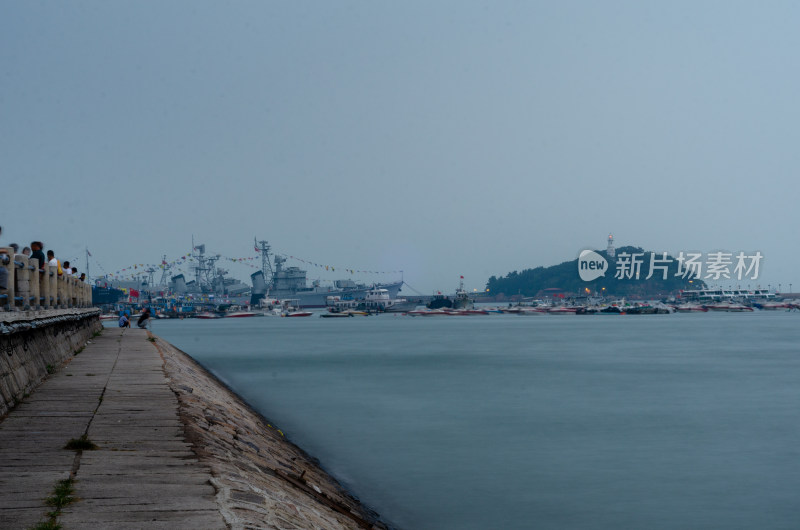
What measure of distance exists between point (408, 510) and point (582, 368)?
32.6m

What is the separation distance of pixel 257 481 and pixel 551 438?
44.9 ft

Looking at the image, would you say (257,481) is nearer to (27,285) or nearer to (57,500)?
(57,500)

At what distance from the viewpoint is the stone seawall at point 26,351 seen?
10.2 m

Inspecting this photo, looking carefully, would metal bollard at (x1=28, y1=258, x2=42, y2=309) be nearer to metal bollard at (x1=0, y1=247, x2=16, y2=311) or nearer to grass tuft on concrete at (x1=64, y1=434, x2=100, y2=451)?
metal bollard at (x1=0, y1=247, x2=16, y2=311)

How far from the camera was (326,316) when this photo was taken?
616 feet

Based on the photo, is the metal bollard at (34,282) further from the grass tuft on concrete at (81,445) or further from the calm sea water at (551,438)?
the grass tuft on concrete at (81,445)

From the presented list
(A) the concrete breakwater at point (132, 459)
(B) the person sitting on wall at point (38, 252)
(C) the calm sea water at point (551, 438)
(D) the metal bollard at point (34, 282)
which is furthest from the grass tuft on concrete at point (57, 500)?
(B) the person sitting on wall at point (38, 252)

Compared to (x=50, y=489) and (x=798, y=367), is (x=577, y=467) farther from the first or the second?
(x=798, y=367)

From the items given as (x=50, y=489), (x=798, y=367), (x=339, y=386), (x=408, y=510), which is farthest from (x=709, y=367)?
(x=50, y=489)

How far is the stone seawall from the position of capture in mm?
10188

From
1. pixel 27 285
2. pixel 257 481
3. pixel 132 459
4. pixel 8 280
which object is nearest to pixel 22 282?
pixel 27 285

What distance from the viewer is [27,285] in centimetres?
1324

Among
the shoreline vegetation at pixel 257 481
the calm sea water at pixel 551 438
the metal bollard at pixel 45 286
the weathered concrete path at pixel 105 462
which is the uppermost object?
the metal bollard at pixel 45 286

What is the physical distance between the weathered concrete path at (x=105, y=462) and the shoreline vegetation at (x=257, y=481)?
0.20m
